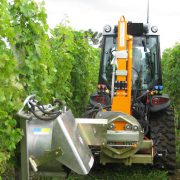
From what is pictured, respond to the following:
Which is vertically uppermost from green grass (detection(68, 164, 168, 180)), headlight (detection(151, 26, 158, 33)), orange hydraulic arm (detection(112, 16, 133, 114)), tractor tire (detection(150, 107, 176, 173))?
headlight (detection(151, 26, 158, 33))

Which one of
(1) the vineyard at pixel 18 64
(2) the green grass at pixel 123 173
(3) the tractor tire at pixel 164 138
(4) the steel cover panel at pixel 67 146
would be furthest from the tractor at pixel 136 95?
(4) the steel cover panel at pixel 67 146

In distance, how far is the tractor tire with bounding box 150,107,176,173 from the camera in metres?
6.02

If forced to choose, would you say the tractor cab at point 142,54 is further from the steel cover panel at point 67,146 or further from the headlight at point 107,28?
the steel cover panel at point 67,146

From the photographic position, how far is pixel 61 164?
3.80 m

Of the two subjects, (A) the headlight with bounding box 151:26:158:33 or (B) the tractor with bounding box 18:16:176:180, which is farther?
(A) the headlight with bounding box 151:26:158:33

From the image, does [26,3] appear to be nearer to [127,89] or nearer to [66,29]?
[127,89]

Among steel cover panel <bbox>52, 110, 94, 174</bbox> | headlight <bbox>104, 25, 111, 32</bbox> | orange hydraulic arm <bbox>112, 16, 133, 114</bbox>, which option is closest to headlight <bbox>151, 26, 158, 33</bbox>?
headlight <bbox>104, 25, 111, 32</bbox>

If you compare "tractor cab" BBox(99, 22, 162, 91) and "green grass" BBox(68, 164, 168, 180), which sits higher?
"tractor cab" BBox(99, 22, 162, 91)

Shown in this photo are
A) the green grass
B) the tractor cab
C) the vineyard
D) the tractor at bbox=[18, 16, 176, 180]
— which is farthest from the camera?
the tractor cab

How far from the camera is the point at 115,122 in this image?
17.1 ft

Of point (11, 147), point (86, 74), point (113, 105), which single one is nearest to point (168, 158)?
point (113, 105)

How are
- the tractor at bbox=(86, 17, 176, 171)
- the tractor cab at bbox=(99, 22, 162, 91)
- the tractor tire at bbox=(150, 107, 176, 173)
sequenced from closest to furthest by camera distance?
the tractor at bbox=(86, 17, 176, 171) < the tractor tire at bbox=(150, 107, 176, 173) < the tractor cab at bbox=(99, 22, 162, 91)

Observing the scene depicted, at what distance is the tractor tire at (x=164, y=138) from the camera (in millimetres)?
6016

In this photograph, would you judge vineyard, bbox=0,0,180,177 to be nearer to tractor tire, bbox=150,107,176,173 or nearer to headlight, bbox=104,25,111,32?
headlight, bbox=104,25,111,32
